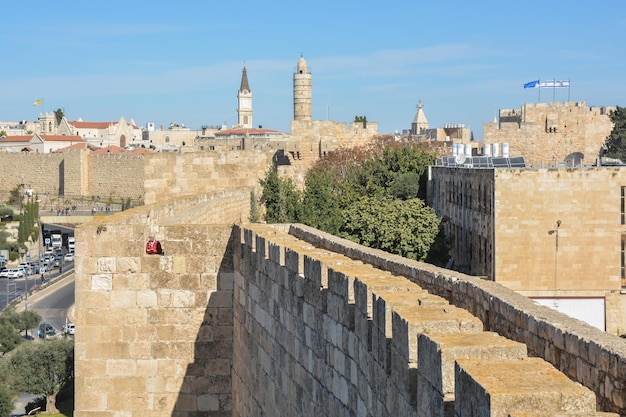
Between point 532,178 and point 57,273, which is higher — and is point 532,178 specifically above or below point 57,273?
above

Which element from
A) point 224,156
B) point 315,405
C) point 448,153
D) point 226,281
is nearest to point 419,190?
point 448,153

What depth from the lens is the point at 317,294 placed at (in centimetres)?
537

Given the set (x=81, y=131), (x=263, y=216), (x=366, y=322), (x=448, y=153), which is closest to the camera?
(x=366, y=322)

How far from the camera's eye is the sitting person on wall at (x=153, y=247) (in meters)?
8.35

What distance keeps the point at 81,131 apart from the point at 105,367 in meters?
112

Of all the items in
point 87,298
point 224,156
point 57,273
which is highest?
point 224,156

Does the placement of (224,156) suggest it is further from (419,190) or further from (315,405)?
(419,190)

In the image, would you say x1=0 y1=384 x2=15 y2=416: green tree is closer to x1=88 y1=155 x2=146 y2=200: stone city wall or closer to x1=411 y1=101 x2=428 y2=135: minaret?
x1=88 y1=155 x2=146 y2=200: stone city wall

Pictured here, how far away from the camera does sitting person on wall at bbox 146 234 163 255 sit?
835cm

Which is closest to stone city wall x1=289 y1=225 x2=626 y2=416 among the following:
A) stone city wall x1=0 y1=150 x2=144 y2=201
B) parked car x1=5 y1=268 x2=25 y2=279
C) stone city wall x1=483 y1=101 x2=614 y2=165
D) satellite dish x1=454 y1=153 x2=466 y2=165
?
satellite dish x1=454 y1=153 x2=466 y2=165

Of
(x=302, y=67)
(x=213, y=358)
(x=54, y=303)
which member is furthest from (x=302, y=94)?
(x=213, y=358)

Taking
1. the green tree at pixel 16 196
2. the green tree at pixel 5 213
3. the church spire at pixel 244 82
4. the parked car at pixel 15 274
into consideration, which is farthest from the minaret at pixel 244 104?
the parked car at pixel 15 274

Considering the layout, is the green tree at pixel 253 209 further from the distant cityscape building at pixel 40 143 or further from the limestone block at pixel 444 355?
the distant cityscape building at pixel 40 143

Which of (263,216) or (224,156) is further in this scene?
(263,216)
